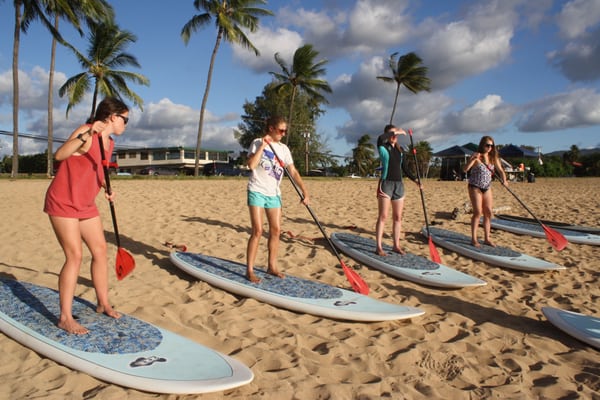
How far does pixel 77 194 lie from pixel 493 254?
503 centimetres

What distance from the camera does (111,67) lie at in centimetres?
2161

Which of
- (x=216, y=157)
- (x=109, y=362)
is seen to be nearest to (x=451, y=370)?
(x=109, y=362)

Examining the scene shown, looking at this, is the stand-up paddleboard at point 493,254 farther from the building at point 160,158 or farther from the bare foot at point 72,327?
the building at point 160,158

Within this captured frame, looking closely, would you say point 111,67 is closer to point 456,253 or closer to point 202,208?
point 202,208

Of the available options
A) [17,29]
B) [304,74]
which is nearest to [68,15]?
[17,29]

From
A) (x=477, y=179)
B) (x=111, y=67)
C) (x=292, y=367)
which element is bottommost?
(x=292, y=367)

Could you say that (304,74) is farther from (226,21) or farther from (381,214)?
(381,214)

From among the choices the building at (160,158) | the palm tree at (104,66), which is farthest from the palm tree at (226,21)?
the building at (160,158)

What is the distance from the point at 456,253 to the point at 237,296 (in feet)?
11.8

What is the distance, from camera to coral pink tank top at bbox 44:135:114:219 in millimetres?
2633

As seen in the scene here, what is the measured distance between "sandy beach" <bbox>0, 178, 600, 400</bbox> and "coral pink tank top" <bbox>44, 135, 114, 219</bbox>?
3.32 feet

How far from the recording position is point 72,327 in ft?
9.09

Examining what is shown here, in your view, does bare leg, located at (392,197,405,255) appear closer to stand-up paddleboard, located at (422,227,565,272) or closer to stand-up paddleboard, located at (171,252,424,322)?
stand-up paddleboard, located at (422,227,565,272)

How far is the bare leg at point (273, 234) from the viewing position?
4008mm
